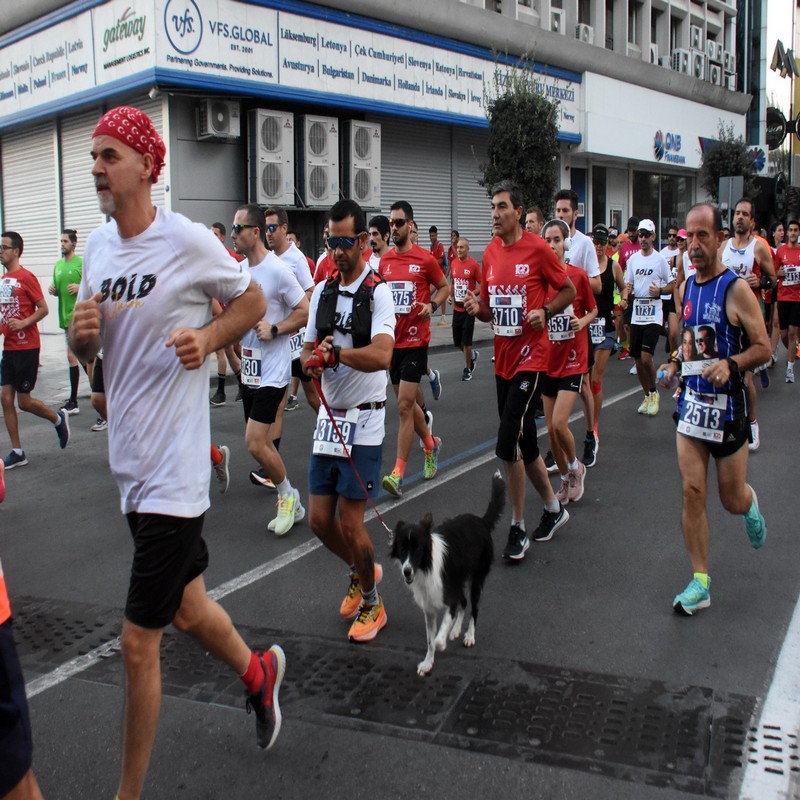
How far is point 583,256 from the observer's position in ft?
27.3

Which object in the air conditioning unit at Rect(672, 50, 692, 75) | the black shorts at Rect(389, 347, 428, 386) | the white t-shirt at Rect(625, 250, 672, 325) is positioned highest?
the air conditioning unit at Rect(672, 50, 692, 75)

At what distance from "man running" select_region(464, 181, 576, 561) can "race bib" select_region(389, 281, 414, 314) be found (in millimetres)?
2289

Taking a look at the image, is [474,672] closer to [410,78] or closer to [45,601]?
[45,601]

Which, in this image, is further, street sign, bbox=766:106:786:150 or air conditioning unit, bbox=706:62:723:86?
street sign, bbox=766:106:786:150

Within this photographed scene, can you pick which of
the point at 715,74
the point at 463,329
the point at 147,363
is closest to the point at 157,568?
the point at 147,363

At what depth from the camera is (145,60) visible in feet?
54.5

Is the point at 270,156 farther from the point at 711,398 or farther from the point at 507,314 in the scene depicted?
the point at 711,398

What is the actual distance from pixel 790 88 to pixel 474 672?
5225 centimetres

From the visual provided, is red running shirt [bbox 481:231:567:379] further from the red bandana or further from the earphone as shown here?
the red bandana

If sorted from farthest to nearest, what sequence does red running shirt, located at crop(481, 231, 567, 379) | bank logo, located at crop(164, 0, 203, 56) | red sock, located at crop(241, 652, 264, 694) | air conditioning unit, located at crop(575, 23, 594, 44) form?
air conditioning unit, located at crop(575, 23, 594, 44) → bank logo, located at crop(164, 0, 203, 56) → red running shirt, located at crop(481, 231, 567, 379) → red sock, located at crop(241, 652, 264, 694)

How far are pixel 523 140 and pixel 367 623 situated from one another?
17654 mm

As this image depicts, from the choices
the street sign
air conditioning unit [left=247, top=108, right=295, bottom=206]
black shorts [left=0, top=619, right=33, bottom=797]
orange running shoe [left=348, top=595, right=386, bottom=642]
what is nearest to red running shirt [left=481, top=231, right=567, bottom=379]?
orange running shoe [left=348, top=595, right=386, bottom=642]

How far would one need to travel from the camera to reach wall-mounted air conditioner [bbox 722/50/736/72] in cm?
3916

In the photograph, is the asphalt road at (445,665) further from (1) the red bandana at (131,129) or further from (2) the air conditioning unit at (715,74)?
(2) the air conditioning unit at (715,74)
